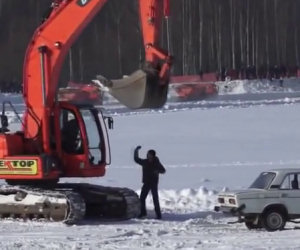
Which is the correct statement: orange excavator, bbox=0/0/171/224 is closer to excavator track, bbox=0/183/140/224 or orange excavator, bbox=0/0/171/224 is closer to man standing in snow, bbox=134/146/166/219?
excavator track, bbox=0/183/140/224

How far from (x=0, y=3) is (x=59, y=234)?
208 ft

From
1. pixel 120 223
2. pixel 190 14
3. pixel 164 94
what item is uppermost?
pixel 190 14

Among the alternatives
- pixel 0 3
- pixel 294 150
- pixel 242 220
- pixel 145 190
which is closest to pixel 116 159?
pixel 294 150

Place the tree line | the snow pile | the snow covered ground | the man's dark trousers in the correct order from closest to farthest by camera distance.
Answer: the snow covered ground
the man's dark trousers
the snow pile
the tree line

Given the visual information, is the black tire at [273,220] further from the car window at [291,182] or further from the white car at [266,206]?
the car window at [291,182]

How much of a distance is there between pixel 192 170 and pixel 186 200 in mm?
6134

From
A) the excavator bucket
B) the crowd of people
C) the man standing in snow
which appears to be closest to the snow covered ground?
the man standing in snow

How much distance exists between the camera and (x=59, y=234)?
18.3 m

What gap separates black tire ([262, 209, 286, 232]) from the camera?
750 inches

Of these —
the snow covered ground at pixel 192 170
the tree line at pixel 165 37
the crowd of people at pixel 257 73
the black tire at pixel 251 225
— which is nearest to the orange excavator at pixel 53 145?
the snow covered ground at pixel 192 170

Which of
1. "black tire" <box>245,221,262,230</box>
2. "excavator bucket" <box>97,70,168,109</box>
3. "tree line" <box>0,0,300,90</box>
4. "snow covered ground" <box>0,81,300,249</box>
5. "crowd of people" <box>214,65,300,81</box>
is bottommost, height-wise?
"black tire" <box>245,221,262,230</box>

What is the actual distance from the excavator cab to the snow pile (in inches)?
91.0

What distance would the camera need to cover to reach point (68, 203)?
19812 millimetres

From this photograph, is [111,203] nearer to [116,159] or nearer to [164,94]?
[164,94]
